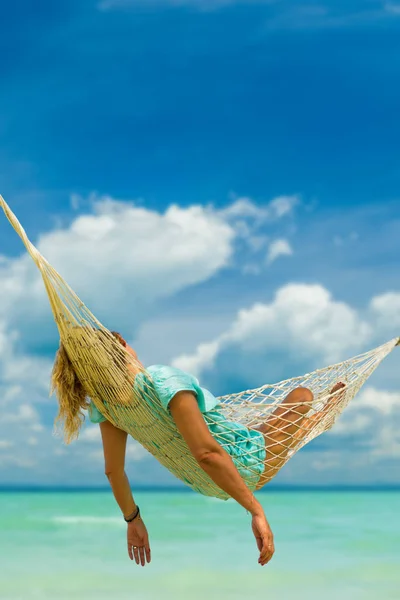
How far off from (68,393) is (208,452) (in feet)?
1.94

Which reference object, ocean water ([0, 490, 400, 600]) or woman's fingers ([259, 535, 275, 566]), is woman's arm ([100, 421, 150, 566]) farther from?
ocean water ([0, 490, 400, 600])

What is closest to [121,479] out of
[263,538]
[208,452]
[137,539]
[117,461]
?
[117,461]

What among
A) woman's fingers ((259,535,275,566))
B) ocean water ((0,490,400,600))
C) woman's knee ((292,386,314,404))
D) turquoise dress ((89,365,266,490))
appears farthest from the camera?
ocean water ((0,490,400,600))

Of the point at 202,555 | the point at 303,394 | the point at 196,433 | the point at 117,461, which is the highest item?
the point at 202,555

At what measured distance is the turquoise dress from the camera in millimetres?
2482

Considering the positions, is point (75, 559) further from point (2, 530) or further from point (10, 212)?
point (10, 212)

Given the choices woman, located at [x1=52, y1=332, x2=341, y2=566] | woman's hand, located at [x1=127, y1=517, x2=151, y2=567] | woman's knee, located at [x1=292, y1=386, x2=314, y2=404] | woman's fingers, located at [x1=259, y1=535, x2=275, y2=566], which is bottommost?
woman's fingers, located at [x1=259, y1=535, x2=275, y2=566]

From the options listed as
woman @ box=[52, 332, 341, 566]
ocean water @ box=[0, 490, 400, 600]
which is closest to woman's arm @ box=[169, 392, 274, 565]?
woman @ box=[52, 332, 341, 566]

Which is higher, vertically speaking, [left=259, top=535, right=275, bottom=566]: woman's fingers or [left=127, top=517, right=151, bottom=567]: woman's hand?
[left=127, top=517, right=151, bottom=567]: woman's hand

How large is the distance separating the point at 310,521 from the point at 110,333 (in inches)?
300

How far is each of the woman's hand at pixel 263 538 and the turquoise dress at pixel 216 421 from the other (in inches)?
12.1

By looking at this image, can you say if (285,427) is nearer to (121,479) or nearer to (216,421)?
(216,421)

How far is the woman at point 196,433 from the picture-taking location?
2.45 m

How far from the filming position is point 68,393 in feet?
8.91
